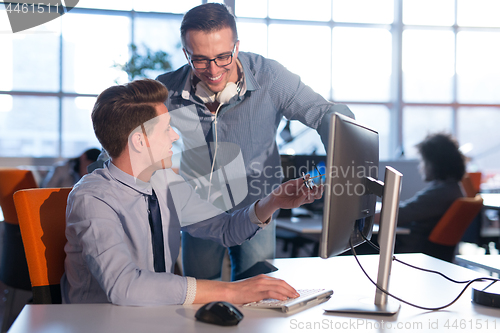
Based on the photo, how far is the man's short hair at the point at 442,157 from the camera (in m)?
2.72

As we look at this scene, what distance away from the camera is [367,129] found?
1.00 m

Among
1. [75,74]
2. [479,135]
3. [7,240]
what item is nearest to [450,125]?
[479,135]

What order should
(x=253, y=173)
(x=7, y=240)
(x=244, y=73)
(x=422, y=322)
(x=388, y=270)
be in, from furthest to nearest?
(x=7, y=240) → (x=253, y=173) → (x=244, y=73) → (x=388, y=270) → (x=422, y=322)

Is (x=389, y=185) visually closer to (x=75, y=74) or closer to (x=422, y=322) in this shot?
(x=422, y=322)

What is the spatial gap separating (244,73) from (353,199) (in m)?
0.86

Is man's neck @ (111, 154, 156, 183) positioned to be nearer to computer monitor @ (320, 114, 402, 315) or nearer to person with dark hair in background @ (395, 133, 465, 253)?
computer monitor @ (320, 114, 402, 315)

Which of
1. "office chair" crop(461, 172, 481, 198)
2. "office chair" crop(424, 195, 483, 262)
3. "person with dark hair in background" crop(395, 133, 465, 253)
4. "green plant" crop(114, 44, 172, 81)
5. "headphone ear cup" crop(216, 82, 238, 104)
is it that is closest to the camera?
"headphone ear cup" crop(216, 82, 238, 104)

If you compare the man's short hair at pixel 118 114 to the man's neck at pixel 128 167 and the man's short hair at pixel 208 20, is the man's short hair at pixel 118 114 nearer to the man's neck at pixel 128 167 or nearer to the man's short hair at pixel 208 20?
the man's neck at pixel 128 167

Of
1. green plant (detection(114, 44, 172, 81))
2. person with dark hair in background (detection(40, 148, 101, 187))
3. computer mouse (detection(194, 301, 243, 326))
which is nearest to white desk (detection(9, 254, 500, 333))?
computer mouse (detection(194, 301, 243, 326))

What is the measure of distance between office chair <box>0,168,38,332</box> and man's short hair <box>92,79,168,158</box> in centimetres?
153

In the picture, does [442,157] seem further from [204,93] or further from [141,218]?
[141,218]

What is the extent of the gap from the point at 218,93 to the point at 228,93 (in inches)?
1.7

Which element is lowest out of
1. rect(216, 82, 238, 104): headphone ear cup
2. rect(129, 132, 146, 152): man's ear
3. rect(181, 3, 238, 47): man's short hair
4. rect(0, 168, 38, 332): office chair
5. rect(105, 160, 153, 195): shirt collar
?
rect(0, 168, 38, 332): office chair

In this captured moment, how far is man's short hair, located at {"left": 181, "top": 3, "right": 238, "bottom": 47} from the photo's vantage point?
4.52ft
